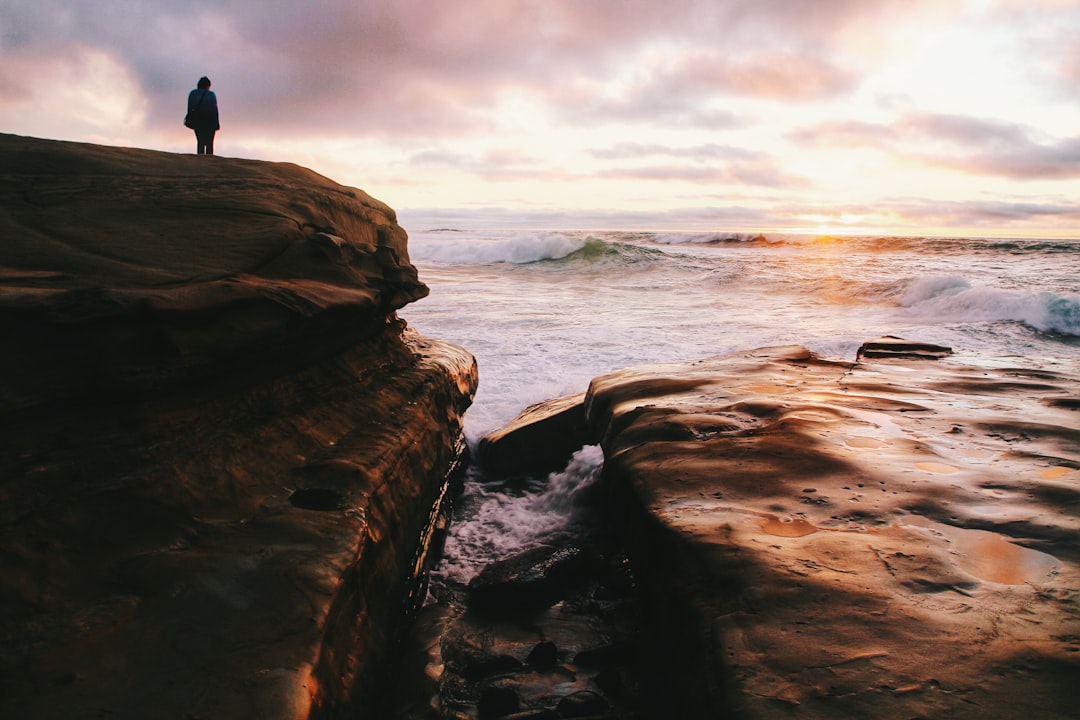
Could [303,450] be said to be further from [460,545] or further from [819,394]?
[819,394]

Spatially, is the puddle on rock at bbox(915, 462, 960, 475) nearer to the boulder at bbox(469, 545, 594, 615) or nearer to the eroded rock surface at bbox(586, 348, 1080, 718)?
the eroded rock surface at bbox(586, 348, 1080, 718)

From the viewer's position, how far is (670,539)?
Answer: 235cm

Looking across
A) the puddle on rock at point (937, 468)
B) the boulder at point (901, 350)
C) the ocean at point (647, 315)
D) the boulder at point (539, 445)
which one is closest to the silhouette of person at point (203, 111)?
the ocean at point (647, 315)

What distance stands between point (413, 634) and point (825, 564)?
182 cm

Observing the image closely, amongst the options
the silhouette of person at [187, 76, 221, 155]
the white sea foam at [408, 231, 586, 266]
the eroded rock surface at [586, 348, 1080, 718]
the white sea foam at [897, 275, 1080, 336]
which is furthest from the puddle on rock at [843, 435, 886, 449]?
the white sea foam at [408, 231, 586, 266]

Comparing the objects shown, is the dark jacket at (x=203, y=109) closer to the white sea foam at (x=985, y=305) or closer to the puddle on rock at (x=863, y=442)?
the puddle on rock at (x=863, y=442)

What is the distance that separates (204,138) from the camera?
737 centimetres

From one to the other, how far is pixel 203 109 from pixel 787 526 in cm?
749

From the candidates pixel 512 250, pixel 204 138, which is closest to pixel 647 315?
pixel 204 138

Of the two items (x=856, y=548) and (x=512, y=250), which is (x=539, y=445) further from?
(x=512, y=250)

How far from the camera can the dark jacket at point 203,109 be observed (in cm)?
708

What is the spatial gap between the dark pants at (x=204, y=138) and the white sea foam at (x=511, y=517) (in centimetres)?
535

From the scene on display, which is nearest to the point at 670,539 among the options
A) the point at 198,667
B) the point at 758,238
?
the point at 198,667

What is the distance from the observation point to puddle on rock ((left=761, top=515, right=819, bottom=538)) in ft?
7.48
